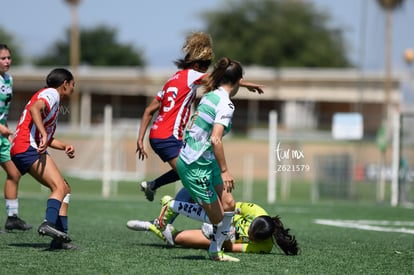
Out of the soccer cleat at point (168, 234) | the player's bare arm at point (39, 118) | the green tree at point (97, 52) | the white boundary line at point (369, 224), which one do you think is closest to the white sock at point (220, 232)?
the soccer cleat at point (168, 234)

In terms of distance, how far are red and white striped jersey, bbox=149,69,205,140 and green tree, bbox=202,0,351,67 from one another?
209 feet

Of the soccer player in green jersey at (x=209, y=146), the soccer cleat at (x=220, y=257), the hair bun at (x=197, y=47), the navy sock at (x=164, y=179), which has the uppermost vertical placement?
the hair bun at (x=197, y=47)

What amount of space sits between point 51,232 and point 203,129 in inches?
66.7

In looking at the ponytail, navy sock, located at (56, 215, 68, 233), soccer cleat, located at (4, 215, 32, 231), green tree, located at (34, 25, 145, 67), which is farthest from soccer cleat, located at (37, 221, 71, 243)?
green tree, located at (34, 25, 145, 67)

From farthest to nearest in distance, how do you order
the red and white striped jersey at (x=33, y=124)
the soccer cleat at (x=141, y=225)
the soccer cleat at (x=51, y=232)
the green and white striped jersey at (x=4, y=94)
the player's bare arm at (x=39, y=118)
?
1. the green and white striped jersey at (x=4, y=94)
2. the soccer cleat at (x=141, y=225)
3. the red and white striped jersey at (x=33, y=124)
4. the player's bare arm at (x=39, y=118)
5. the soccer cleat at (x=51, y=232)

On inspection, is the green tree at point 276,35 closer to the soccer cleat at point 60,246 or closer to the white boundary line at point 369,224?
the white boundary line at point 369,224

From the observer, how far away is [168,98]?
842 cm

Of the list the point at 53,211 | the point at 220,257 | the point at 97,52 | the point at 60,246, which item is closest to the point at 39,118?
the point at 53,211

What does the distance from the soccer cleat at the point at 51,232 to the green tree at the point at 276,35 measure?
212 ft

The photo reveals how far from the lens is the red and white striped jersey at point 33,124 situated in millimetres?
7852

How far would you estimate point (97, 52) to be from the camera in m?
89.1

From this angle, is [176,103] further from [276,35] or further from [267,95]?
[276,35]

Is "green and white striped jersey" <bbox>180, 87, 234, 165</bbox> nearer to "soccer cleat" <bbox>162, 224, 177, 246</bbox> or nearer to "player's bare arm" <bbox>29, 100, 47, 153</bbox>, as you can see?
"player's bare arm" <bbox>29, 100, 47, 153</bbox>

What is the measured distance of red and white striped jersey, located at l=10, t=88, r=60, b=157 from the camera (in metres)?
7.85
